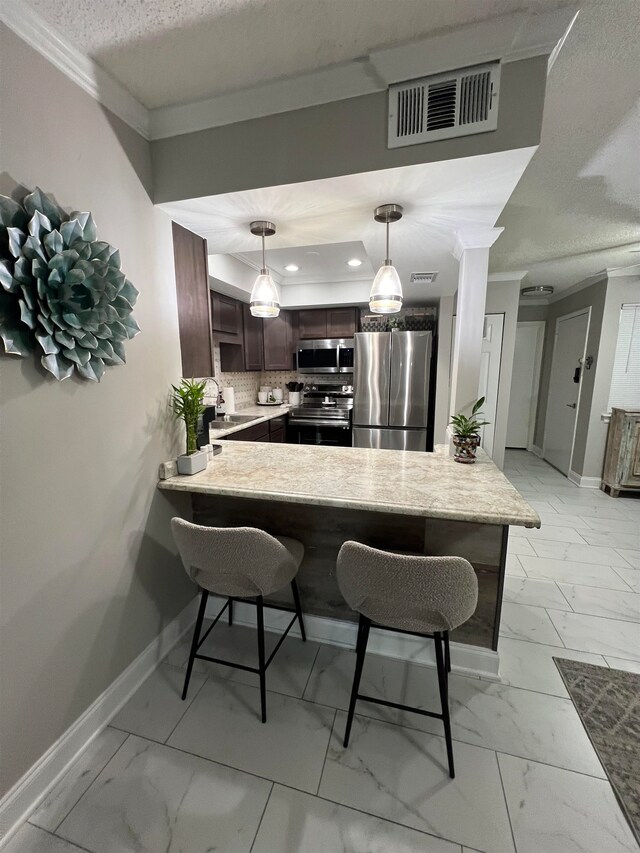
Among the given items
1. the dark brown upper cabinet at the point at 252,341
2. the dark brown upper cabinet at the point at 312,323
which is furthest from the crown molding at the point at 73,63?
the dark brown upper cabinet at the point at 312,323

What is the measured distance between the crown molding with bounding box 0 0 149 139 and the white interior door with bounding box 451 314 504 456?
10.9ft

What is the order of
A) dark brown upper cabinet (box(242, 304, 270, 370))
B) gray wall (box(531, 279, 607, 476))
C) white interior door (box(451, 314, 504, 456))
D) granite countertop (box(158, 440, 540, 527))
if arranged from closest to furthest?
1. granite countertop (box(158, 440, 540, 527))
2. white interior door (box(451, 314, 504, 456))
3. gray wall (box(531, 279, 607, 476))
4. dark brown upper cabinet (box(242, 304, 270, 370))

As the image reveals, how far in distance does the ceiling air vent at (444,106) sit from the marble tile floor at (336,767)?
2278 millimetres

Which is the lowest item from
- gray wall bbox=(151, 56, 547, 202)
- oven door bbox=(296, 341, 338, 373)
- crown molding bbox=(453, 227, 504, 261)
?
oven door bbox=(296, 341, 338, 373)

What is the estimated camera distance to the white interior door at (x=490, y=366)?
3891 mm

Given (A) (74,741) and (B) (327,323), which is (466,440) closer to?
(A) (74,741)

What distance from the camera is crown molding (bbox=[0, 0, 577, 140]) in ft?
3.52

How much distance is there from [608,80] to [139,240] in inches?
77.5


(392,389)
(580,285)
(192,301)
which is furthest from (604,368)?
(192,301)

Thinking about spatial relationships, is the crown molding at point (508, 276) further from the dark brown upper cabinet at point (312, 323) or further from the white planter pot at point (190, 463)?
the white planter pot at point (190, 463)

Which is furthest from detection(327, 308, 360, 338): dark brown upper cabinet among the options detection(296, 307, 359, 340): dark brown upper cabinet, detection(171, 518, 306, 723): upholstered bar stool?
detection(171, 518, 306, 723): upholstered bar stool

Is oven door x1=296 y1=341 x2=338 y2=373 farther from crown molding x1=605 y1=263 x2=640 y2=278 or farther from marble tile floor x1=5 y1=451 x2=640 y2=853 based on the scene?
marble tile floor x1=5 y1=451 x2=640 y2=853

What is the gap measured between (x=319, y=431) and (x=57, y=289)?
11.3 feet

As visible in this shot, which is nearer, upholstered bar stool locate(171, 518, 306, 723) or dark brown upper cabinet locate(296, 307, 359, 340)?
upholstered bar stool locate(171, 518, 306, 723)
